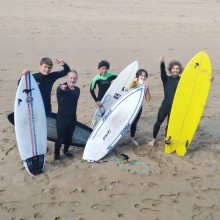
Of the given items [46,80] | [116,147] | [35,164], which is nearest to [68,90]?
[46,80]

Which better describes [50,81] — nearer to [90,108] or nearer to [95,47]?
[90,108]

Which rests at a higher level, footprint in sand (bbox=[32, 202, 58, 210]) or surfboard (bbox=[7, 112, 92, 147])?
surfboard (bbox=[7, 112, 92, 147])

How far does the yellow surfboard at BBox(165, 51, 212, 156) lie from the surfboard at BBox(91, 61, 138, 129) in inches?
48.0

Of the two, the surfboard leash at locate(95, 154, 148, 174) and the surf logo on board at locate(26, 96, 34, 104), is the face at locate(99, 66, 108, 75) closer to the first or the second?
the surf logo on board at locate(26, 96, 34, 104)

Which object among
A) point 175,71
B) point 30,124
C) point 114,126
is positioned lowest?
point 114,126

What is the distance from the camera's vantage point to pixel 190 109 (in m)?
5.59

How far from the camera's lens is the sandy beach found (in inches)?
170

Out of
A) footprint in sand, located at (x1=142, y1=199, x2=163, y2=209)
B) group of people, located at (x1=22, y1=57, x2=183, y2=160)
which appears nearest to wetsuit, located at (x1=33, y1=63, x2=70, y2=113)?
group of people, located at (x1=22, y1=57, x2=183, y2=160)

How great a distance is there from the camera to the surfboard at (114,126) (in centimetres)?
532

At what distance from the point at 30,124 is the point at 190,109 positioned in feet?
8.25

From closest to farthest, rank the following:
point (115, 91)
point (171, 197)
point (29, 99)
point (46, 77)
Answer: point (171, 197) < point (29, 99) < point (46, 77) < point (115, 91)

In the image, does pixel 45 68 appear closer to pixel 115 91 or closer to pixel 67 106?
pixel 67 106

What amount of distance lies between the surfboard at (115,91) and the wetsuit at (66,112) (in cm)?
111

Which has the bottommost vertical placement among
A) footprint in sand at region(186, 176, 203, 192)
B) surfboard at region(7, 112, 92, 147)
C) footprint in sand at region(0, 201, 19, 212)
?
footprint in sand at region(0, 201, 19, 212)
